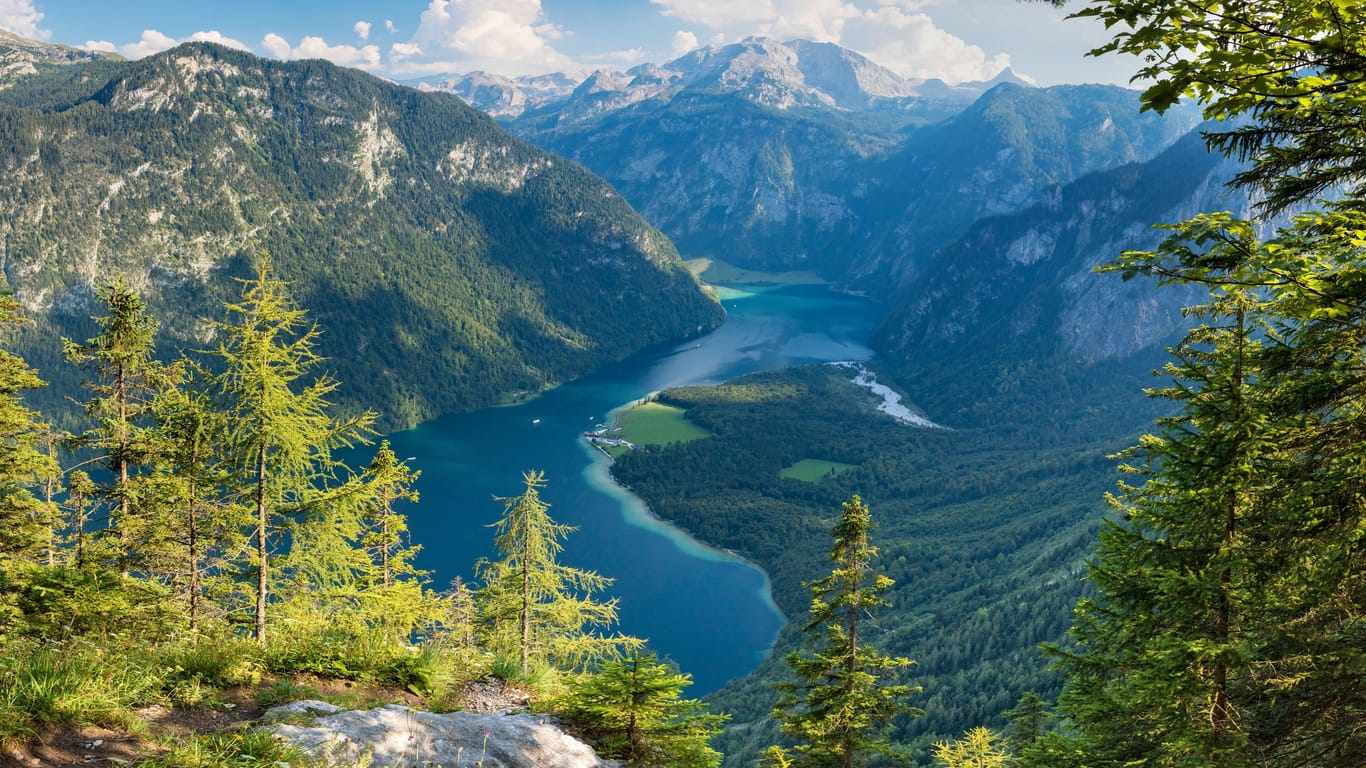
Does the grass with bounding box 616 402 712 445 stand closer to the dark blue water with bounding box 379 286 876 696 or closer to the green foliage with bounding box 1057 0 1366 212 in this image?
the dark blue water with bounding box 379 286 876 696

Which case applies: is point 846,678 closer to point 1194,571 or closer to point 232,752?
point 1194,571

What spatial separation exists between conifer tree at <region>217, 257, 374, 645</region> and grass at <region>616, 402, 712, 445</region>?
148 metres

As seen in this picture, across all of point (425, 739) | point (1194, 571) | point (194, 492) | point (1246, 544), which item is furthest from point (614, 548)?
point (1246, 544)

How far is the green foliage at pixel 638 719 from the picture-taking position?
35.4ft

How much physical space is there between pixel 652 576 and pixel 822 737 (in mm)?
94346

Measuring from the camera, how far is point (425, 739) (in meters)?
9.22

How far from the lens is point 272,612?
16.8 metres

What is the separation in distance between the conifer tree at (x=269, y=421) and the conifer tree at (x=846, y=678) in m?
12.8

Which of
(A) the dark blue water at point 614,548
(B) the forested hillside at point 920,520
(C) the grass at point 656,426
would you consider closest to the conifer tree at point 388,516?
(B) the forested hillside at point 920,520

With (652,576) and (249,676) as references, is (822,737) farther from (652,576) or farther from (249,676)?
(652,576)

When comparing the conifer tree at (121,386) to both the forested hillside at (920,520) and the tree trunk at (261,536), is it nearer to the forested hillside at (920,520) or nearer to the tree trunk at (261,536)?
the tree trunk at (261,536)

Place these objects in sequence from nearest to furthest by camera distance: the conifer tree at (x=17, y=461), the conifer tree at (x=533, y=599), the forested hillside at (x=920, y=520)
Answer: the conifer tree at (x=17, y=461), the conifer tree at (x=533, y=599), the forested hillside at (x=920, y=520)

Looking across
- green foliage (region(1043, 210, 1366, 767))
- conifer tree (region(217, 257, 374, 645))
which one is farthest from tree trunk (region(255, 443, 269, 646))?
green foliage (region(1043, 210, 1366, 767))

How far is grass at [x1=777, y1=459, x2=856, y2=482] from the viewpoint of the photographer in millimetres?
158750
